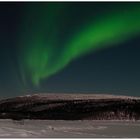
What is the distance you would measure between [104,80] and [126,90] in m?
0.36

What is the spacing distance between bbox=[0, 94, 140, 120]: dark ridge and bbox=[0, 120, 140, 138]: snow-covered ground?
0.11m

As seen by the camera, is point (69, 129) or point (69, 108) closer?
point (69, 129)

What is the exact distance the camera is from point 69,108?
6.14 m

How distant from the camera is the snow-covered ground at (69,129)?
18.3 feet

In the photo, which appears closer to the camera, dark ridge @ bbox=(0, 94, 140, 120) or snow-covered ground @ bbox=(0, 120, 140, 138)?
snow-covered ground @ bbox=(0, 120, 140, 138)

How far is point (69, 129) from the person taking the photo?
5812 millimetres

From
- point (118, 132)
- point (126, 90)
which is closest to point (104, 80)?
point (126, 90)

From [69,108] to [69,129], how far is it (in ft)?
1.43

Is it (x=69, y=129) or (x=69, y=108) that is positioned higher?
(x=69, y=108)

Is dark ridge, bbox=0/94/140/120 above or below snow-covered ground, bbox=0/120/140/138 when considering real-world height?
above

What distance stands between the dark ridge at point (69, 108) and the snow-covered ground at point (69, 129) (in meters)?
0.11

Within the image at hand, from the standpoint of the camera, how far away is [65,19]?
5973 mm

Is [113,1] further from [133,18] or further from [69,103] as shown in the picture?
[69,103]

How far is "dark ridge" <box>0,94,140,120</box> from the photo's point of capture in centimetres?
598
